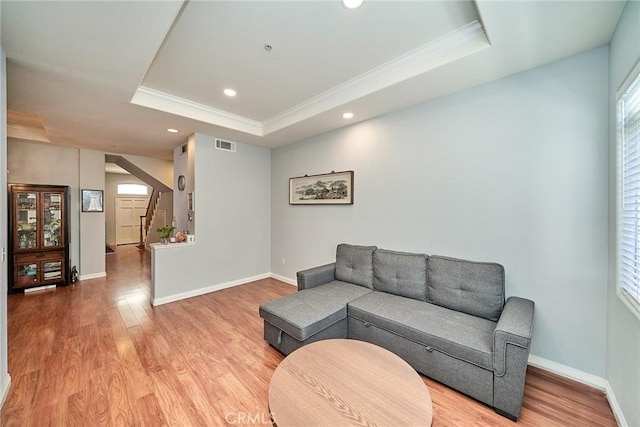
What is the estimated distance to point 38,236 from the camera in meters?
4.18

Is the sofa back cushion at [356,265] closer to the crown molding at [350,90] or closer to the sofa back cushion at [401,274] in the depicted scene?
the sofa back cushion at [401,274]

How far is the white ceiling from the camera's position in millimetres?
1584

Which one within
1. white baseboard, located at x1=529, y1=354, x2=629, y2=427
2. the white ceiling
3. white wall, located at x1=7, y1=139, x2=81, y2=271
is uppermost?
the white ceiling

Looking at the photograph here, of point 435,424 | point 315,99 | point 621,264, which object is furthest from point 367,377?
point 315,99

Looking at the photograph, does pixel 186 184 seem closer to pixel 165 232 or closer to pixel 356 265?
pixel 165 232

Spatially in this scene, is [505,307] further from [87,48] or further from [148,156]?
[148,156]

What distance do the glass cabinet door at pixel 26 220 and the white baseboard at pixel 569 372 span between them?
22.9ft

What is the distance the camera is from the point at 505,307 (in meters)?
1.97

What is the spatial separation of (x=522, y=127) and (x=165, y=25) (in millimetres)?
2906

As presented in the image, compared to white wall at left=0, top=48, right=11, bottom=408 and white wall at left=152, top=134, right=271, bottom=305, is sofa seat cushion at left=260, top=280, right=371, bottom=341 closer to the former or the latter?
white wall at left=0, top=48, right=11, bottom=408

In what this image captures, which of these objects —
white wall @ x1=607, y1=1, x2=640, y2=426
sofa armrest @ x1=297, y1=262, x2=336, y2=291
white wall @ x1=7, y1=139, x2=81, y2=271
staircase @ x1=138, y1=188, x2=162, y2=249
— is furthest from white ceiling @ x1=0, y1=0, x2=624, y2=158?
staircase @ x1=138, y1=188, x2=162, y2=249

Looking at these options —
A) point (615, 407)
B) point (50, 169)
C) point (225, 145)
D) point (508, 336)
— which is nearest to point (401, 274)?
point (508, 336)

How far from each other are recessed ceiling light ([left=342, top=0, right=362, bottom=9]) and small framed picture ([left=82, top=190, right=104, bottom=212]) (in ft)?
18.8

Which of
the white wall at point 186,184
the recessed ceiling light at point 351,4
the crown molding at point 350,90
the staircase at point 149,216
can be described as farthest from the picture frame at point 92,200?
the recessed ceiling light at point 351,4
